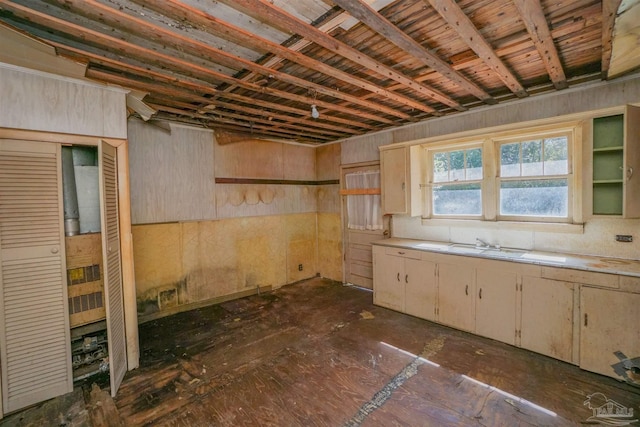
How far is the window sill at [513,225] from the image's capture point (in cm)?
297

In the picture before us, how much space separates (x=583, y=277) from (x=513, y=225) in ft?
3.08

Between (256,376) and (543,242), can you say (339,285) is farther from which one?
(543,242)

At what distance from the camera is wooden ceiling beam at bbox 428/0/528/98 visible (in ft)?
5.52

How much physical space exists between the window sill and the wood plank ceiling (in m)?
1.51

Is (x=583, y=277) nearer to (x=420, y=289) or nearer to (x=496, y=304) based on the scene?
(x=496, y=304)

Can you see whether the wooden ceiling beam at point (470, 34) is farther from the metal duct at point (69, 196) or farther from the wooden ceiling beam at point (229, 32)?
the metal duct at point (69, 196)

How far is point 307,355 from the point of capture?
2930 mm

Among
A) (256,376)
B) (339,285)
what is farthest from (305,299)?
(256,376)

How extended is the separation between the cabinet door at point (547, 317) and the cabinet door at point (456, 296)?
0.51 metres

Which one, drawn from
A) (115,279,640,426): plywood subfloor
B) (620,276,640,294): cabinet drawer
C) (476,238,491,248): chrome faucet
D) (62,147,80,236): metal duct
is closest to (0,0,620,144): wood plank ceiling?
(62,147,80,236): metal duct

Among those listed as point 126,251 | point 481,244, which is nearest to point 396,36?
point 481,244

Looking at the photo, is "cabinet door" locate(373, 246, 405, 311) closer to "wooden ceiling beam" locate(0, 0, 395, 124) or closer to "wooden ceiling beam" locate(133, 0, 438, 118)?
"wooden ceiling beam" locate(133, 0, 438, 118)

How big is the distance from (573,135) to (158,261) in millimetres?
5461

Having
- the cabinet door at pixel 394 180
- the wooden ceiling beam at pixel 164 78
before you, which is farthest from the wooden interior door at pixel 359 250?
the wooden ceiling beam at pixel 164 78
